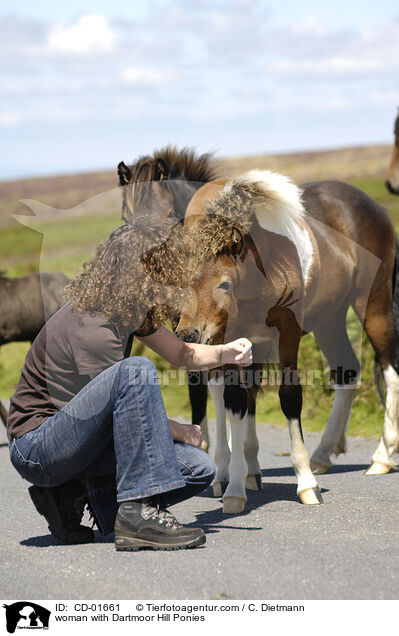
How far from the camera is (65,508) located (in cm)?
472

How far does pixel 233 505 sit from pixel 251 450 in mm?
937

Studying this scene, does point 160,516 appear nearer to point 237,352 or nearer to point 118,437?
point 118,437

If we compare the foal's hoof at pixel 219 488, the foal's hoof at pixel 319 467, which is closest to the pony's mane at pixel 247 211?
the foal's hoof at pixel 219 488

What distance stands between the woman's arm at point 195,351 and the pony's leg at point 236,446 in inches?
37.1

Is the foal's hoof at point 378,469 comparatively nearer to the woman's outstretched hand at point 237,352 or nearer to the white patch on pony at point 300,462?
the white patch on pony at point 300,462

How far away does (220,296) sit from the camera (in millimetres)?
5289

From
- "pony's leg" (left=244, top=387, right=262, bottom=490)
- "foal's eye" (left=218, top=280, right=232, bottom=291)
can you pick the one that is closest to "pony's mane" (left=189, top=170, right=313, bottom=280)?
"foal's eye" (left=218, top=280, right=232, bottom=291)

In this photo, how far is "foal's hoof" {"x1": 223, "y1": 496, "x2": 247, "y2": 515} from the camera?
5.52m

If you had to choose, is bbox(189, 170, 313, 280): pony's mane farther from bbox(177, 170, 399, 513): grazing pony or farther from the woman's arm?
the woman's arm

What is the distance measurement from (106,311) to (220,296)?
1.03 meters

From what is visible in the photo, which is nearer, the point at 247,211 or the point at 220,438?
the point at 247,211

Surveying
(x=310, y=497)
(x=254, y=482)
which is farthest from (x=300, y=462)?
(x=254, y=482)

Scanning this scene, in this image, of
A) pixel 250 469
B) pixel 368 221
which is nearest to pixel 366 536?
pixel 250 469
